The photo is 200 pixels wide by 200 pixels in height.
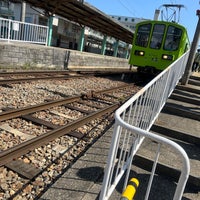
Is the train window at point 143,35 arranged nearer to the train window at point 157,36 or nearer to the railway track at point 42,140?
the train window at point 157,36

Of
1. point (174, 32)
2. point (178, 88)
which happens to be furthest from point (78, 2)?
point (178, 88)

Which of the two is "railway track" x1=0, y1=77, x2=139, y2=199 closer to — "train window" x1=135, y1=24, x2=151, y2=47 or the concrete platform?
the concrete platform

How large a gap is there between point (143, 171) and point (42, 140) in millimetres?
1703

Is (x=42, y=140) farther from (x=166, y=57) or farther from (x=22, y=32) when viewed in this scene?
(x=22, y=32)

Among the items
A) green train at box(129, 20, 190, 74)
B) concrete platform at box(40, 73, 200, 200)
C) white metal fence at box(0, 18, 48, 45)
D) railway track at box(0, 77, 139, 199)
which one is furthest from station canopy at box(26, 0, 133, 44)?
concrete platform at box(40, 73, 200, 200)

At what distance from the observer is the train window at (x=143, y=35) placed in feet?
44.4

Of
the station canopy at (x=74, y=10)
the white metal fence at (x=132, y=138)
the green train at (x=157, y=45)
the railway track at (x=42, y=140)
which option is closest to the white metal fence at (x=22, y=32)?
the station canopy at (x=74, y=10)

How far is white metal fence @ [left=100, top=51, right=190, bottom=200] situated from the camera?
1989 mm

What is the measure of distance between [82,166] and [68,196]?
67 cm

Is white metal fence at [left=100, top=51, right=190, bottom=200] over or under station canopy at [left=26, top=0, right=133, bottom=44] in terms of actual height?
under

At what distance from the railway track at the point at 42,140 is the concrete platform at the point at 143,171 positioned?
34cm

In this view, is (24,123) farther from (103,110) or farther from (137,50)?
(137,50)

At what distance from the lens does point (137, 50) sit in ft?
45.6

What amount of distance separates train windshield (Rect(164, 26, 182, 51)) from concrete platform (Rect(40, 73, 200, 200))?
8452mm
